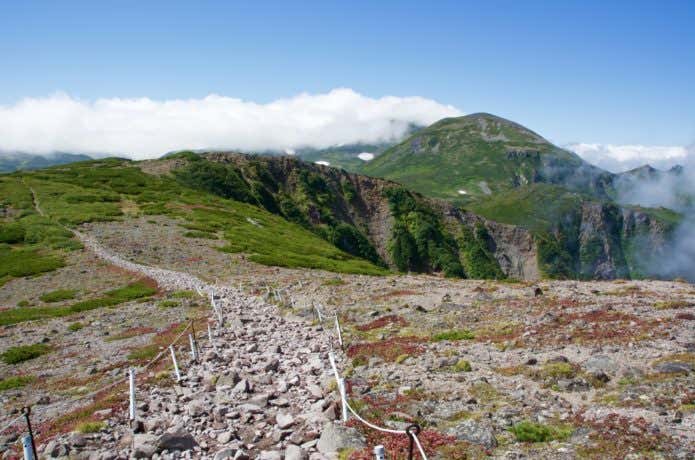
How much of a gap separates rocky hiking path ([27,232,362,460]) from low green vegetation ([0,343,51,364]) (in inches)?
406

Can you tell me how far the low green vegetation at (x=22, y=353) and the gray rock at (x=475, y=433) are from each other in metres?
26.3

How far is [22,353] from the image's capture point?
26.9 metres

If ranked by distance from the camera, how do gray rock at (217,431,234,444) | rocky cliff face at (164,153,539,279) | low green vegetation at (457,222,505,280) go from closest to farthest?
gray rock at (217,431,234,444), rocky cliff face at (164,153,539,279), low green vegetation at (457,222,505,280)

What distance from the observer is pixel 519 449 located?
37.4ft

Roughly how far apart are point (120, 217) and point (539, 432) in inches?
3367

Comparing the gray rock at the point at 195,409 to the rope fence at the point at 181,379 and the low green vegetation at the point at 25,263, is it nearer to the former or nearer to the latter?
the rope fence at the point at 181,379

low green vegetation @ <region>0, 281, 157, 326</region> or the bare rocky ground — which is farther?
→ low green vegetation @ <region>0, 281, 157, 326</region>

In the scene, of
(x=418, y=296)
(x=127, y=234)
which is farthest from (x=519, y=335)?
(x=127, y=234)

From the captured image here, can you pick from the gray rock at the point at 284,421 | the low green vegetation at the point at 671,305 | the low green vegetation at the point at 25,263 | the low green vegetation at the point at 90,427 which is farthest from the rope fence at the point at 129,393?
the low green vegetation at the point at 25,263

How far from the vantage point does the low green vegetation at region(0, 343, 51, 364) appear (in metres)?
26.3

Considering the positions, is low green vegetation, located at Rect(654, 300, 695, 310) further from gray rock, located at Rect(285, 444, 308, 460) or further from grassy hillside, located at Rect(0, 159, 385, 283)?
grassy hillside, located at Rect(0, 159, 385, 283)

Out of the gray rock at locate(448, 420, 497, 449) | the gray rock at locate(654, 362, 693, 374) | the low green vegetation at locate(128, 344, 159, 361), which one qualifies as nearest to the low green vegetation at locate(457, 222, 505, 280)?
the low green vegetation at locate(128, 344, 159, 361)

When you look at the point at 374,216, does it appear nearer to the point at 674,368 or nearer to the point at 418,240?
the point at 418,240

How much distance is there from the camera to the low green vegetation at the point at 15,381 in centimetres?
2200
